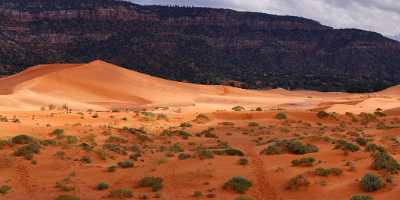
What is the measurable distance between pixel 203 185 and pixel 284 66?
317ft

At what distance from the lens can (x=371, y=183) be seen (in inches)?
551

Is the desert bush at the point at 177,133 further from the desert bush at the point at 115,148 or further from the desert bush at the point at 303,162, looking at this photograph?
the desert bush at the point at 303,162

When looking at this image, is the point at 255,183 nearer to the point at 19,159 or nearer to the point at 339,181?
the point at 339,181

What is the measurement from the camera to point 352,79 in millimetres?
99812

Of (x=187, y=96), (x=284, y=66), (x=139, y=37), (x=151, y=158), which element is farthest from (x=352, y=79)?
(x=151, y=158)

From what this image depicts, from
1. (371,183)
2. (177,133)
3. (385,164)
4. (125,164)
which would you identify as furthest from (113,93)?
(371,183)

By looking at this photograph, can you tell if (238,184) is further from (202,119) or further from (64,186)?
(202,119)

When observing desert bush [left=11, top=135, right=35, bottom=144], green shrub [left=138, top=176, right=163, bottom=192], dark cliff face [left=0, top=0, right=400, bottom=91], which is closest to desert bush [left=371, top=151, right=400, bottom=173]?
green shrub [left=138, top=176, right=163, bottom=192]

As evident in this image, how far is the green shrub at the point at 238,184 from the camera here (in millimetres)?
14917

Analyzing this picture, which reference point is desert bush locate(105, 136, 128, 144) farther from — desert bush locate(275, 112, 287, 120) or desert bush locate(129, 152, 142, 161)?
desert bush locate(275, 112, 287, 120)

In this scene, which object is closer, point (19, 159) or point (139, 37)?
point (19, 159)

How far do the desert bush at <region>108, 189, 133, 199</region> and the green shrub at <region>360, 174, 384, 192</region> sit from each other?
5639mm

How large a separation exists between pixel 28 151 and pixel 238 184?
8.29 metres

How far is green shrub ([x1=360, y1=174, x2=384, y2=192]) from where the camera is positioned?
14.0m
